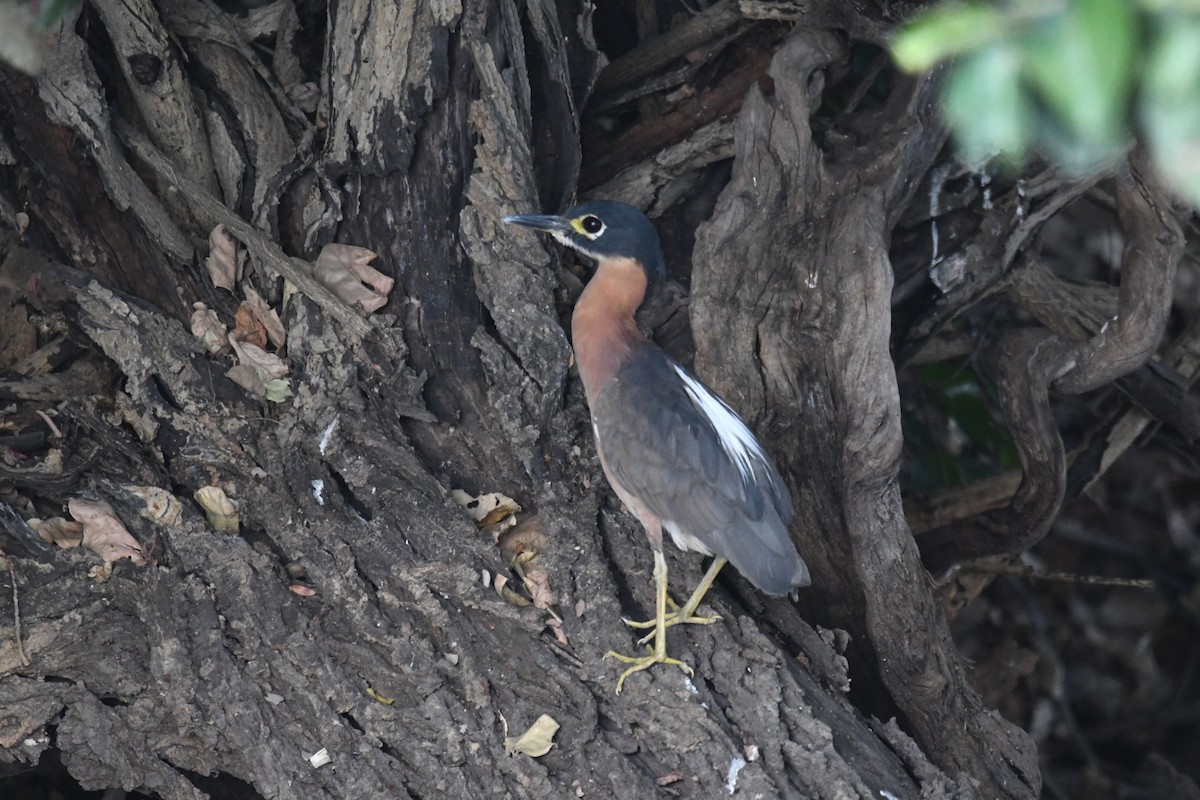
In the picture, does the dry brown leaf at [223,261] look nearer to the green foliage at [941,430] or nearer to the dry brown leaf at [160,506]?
the dry brown leaf at [160,506]

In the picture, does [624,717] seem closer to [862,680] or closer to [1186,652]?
[862,680]

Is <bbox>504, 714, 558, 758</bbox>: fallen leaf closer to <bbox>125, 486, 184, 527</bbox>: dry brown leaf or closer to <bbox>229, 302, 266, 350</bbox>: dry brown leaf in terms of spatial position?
<bbox>125, 486, 184, 527</bbox>: dry brown leaf

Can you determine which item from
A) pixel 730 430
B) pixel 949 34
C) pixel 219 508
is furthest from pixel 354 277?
pixel 949 34

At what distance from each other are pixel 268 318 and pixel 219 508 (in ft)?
1.53

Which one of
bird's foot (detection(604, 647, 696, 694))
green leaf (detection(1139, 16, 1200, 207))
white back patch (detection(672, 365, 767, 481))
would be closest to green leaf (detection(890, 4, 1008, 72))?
green leaf (detection(1139, 16, 1200, 207))

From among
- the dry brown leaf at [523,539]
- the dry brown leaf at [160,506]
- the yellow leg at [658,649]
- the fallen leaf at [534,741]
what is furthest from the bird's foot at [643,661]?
the dry brown leaf at [160,506]

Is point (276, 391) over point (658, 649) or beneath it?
over

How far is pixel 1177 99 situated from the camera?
0.91 metres

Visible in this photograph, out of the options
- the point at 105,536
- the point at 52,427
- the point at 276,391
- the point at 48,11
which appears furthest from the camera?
the point at 276,391

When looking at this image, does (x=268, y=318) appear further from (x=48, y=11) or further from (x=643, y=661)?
(x=48, y=11)

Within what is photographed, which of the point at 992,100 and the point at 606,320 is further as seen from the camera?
the point at 606,320

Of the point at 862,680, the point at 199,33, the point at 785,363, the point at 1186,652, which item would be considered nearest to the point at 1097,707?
the point at 1186,652

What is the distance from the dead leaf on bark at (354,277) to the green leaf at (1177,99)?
1988mm

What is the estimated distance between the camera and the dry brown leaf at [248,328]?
270 centimetres
